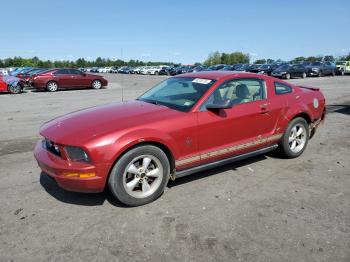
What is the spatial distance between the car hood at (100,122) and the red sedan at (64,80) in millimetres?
17858

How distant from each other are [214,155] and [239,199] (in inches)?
27.4

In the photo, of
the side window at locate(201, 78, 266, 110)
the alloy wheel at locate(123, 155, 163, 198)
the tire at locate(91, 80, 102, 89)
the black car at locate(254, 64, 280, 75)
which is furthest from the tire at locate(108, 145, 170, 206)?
the black car at locate(254, 64, 280, 75)

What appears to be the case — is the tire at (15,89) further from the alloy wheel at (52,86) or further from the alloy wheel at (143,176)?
the alloy wheel at (143,176)

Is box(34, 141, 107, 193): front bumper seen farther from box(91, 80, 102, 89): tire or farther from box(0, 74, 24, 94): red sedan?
box(91, 80, 102, 89): tire

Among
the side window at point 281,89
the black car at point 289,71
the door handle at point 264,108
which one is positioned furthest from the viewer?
the black car at point 289,71

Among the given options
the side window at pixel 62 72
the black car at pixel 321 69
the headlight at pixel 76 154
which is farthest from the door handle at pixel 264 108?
the black car at pixel 321 69

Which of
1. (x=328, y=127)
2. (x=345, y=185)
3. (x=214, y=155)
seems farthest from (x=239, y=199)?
(x=328, y=127)

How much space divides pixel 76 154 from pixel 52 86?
19128 mm

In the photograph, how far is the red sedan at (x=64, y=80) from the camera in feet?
68.9

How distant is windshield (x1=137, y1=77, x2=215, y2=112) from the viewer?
4578 millimetres

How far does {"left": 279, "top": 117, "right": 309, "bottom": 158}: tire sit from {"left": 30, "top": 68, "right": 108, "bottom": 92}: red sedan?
18626mm

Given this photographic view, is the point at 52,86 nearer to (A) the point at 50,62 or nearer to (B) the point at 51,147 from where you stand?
(B) the point at 51,147

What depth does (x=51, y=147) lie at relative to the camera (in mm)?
4148

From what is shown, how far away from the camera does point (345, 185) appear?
4621 mm
